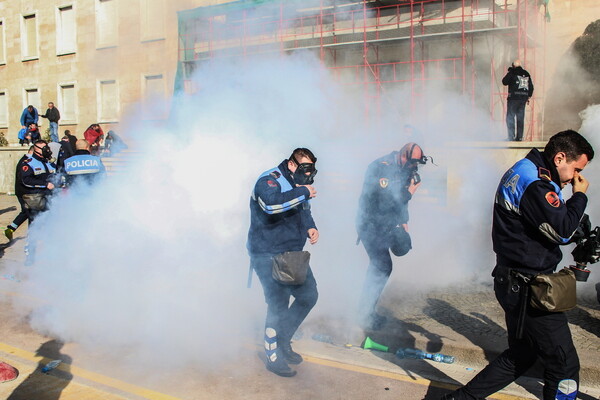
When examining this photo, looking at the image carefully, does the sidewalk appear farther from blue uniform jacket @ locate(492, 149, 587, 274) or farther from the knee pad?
blue uniform jacket @ locate(492, 149, 587, 274)

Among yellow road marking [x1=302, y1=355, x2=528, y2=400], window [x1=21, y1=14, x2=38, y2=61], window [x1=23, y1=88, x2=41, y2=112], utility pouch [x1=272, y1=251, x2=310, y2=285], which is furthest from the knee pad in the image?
window [x1=23, y1=88, x2=41, y2=112]

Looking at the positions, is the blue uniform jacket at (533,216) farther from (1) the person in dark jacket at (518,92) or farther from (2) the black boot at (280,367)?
(1) the person in dark jacket at (518,92)

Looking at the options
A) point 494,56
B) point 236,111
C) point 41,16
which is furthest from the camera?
point 494,56

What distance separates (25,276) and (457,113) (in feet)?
30.4

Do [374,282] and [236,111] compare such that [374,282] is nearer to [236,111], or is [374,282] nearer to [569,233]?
[569,233]

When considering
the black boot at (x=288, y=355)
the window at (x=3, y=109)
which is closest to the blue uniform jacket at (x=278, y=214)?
the black boot at (x=288, y=355)

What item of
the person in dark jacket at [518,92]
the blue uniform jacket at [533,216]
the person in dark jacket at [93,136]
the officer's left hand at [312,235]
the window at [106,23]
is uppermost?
the window at [106,23]

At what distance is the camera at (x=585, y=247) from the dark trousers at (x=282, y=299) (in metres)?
1.75

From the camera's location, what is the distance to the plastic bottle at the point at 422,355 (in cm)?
411

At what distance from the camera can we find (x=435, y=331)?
4.51 meters

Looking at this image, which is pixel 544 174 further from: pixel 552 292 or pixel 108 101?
pixel 108 101

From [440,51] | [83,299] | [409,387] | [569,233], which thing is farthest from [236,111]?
[440,51]

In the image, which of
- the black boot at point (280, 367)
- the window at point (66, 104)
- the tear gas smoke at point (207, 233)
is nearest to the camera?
the black boot at point (280, 367)

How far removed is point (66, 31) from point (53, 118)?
452 cm
